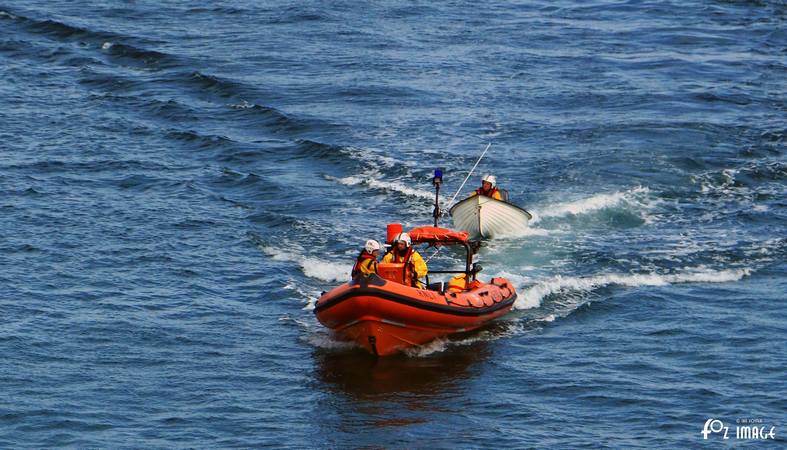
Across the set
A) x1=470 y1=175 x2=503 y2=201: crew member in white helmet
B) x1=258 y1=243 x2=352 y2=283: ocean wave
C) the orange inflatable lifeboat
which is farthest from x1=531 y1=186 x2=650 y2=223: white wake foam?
the orange inflatable lifeboat

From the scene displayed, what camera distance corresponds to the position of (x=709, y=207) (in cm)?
3128

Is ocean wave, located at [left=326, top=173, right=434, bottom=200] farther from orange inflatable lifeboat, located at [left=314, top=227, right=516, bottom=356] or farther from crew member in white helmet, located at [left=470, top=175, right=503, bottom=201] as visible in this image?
orange inflatable lifeboat, located at [left=314, top=227, right=516, bottom=356]

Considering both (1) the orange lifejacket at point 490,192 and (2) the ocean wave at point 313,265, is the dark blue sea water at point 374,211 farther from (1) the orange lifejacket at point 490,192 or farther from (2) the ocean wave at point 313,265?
(1) the orange lifejacket at point 490,192

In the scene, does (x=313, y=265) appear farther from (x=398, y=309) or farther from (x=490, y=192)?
(x=398, y=309)

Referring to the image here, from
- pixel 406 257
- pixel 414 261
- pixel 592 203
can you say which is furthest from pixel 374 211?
pixel 406 257

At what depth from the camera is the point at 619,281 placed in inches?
1070

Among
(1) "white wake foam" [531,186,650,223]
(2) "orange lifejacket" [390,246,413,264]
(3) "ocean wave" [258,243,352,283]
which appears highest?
(2) "orange lifejacket" [390,246,413,264]

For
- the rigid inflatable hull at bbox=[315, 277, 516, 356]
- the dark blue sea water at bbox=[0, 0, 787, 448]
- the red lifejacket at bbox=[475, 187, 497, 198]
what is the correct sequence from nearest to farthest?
the dark blue sea water at bbox=[0, 0, 787, 448], the rigid inflatable hull at bbox=[315, 277, 516, 356], the red lifejacket at bbox=[475, 187, 497, 198]

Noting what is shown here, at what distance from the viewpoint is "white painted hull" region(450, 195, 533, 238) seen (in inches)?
1161

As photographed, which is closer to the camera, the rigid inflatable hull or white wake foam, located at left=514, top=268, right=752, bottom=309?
the rigid inflatable hull

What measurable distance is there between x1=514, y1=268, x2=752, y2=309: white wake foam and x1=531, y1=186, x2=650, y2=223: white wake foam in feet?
12.3

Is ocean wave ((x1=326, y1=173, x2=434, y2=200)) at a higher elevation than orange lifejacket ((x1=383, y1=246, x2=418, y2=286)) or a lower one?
lower

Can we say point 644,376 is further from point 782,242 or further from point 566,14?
point 566,14

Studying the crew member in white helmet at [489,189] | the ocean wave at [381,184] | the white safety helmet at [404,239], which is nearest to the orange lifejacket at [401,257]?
the white safety helmet at [404,239]
